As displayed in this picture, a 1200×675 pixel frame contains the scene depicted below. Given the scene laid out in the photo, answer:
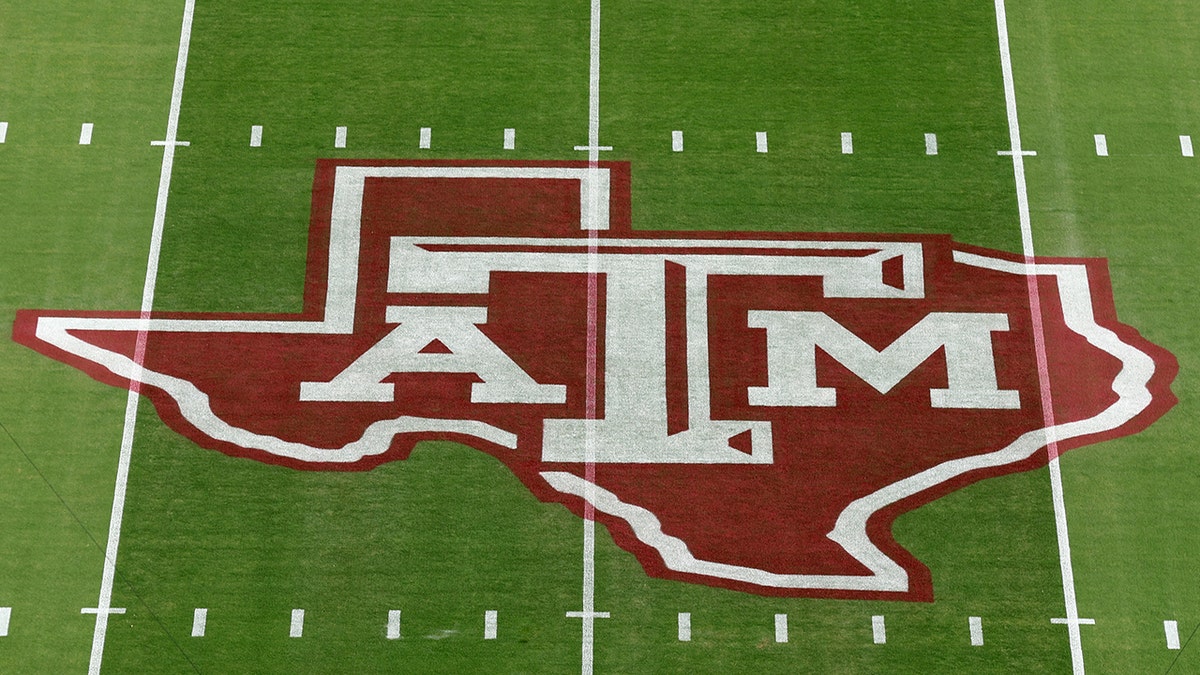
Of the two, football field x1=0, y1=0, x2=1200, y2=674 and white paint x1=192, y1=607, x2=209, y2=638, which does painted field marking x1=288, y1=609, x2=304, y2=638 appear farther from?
white paint x1=192, y1=607, x2=209, y2=638

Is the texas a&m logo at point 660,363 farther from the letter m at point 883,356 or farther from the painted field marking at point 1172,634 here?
the painted field marking at point 1172,634

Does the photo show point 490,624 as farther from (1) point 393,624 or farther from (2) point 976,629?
(2) point 976,629

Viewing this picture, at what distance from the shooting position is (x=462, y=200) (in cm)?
1942

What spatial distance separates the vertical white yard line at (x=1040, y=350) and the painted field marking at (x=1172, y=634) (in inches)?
50.2

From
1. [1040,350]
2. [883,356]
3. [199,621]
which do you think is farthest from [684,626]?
[1040,350]

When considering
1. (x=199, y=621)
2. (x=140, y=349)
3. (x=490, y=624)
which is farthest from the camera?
(x=140, y=349)

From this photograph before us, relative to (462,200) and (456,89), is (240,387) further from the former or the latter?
(456,89)

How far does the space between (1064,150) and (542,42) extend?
9186mm

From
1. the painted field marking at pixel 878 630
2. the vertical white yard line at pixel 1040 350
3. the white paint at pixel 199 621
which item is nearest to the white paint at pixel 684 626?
the painted field marking at pixel 878 630

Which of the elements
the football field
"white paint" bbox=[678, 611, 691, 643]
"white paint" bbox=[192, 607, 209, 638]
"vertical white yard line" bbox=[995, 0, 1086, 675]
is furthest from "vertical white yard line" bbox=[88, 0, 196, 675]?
"vertical white yard line" bbox=[995, 0, 1086, 675]

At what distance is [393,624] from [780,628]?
5.74 metres

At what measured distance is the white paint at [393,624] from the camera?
1712cm

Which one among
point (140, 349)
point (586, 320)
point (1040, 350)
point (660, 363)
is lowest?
point (660, 363)

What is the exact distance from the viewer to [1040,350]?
1869 centimetres
